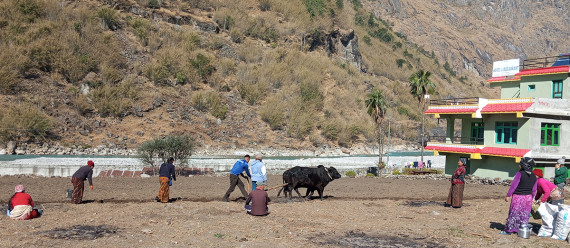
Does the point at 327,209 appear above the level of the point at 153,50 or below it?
below

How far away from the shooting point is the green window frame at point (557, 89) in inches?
1302

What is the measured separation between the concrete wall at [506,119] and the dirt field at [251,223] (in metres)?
11.8

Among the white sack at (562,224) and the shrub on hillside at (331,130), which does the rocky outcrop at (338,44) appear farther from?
the white sack at (562,224)

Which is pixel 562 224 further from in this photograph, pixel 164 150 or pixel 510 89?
pixel 164 150

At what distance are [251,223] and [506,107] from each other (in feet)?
79.7

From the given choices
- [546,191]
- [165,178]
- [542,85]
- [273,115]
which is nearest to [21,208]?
[165,178]

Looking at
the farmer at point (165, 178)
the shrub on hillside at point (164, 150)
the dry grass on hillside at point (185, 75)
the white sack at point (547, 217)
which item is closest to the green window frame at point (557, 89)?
the white sack at point (547, 217)

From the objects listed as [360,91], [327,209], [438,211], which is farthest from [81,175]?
[360,91]

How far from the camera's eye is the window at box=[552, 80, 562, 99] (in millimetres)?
33094

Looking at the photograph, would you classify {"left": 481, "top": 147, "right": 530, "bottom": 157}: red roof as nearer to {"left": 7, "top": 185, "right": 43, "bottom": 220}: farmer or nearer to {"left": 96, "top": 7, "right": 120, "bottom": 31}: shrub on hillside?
{"left": 7, "top": 185, "right": 43, "bottom": 220}: farmer

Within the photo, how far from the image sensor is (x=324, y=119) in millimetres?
78312

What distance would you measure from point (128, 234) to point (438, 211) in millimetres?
10974

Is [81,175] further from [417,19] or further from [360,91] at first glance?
[417,19]

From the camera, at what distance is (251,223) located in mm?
14234
